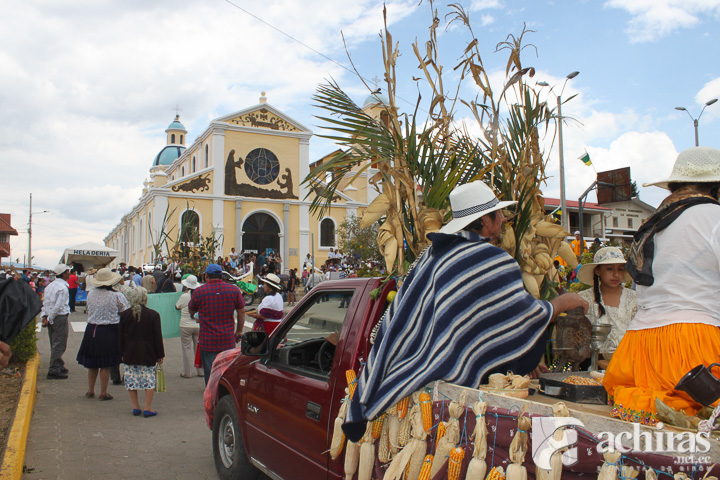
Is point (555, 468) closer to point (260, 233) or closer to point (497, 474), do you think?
point (497, 474)

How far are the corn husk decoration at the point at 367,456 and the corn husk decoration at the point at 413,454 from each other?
0.25 meters

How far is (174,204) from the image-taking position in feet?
116

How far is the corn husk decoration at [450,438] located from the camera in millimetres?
2254

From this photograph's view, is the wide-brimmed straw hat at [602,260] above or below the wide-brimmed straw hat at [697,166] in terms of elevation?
below

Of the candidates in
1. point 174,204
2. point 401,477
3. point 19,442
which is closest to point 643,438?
point 401,477

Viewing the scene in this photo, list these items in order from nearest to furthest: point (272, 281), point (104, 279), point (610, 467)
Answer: point (610, 467), point (104, 279), point (272, 281)

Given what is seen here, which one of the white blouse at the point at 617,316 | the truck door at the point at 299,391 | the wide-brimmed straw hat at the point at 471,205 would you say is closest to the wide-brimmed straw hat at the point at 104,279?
the truck door at the point at 299,391

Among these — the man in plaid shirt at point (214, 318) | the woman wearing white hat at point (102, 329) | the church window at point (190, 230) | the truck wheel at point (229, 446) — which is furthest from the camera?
the church window at point (190, 230)

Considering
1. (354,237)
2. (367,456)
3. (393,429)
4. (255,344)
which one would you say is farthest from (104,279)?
(354,237)

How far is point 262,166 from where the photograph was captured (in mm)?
37938

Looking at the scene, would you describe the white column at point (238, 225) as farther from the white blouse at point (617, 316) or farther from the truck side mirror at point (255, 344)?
the white blouse at point (617, 316)

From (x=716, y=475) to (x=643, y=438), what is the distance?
21 cm

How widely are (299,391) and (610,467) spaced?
2.26 metres

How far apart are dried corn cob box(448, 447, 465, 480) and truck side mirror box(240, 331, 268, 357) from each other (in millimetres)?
Answer: 2291
